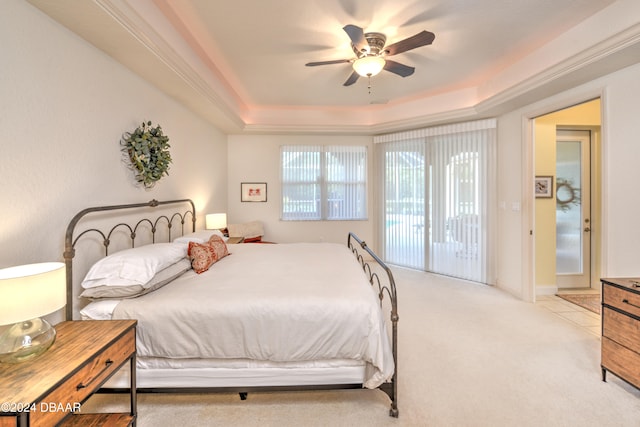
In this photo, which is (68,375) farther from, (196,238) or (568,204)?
(568,204)

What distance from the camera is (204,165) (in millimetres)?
4285

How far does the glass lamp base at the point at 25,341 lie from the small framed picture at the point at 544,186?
5215mm

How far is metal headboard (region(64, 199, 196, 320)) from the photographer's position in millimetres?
1851

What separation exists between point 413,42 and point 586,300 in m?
Result: 4.01

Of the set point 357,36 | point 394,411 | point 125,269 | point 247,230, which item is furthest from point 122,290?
point 247,230

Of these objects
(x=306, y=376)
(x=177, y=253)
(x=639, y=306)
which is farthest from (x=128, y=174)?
(x=639, y=306)

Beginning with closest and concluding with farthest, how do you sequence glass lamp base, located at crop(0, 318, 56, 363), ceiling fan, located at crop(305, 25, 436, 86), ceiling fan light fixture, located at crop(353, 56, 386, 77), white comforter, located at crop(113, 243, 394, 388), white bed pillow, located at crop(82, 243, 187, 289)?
glass lamp base, located at crop(0, 318, 56, 363) < white comforter, located at crop(113, 243, 394, 388) < white bed pillow, located at crop(82, 243, 187, 289) < ceiling fan, located at crop(305, 25, 436, 86) < ceiling fan light fixture, located at crop(353, 56, 386, 77)

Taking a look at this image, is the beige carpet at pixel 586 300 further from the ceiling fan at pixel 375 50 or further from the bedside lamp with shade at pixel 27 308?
the bedside lamp with shade at pixel 27 308

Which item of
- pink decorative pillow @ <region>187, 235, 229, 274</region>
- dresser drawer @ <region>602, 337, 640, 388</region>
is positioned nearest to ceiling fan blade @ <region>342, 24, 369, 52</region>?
pink decorative pillow @ <region>187, 235, 229, 274</region>

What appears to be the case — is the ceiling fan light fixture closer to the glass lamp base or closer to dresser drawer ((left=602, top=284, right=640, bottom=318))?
dresser drawer ((left=602, top=284, right=640, bottom=318))

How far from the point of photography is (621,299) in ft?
6.61

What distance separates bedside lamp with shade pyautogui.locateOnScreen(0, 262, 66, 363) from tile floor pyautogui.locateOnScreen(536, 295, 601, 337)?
171 inches

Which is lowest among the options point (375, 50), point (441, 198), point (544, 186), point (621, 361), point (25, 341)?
point (621, 361)

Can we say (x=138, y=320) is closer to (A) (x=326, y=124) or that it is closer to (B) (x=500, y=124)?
(A) (x=326, y=124)
